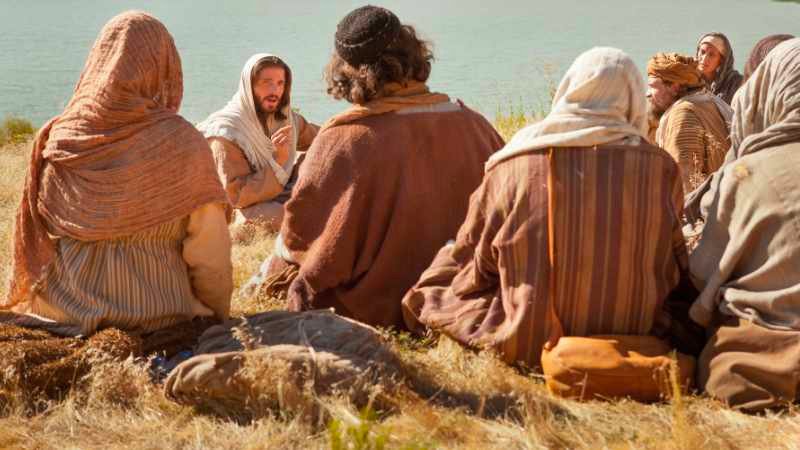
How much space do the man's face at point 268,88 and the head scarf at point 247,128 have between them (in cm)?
5

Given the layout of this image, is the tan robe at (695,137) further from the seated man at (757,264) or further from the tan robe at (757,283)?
the tan robe at (757,283)

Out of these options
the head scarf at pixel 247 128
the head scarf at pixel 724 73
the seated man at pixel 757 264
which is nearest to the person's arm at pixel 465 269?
the seated man at pixel 757 264

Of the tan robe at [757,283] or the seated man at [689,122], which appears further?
the seated man at [689,122]

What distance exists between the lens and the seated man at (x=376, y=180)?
14.1ft

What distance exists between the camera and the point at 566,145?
3.49 m

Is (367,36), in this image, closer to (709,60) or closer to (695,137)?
(695,137)

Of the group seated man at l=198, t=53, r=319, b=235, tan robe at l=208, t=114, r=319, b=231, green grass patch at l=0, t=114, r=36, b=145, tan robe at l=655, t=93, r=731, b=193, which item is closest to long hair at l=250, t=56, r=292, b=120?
seated man at l=198, t=53, r=319, b=235

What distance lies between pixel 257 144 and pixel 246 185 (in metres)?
0.27

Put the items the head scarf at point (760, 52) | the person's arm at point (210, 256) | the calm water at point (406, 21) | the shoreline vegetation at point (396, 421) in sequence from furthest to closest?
the calm water at point (406, 21)
the head scarf at point (760, 52)
the person's arm at point (210, 256)
the shoreline vegetation at point (396, 421)

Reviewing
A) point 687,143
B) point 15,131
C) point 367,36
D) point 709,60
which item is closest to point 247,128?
point 367,36

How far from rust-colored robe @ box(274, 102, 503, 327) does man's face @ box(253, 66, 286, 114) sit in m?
2.00

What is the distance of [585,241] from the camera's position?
11.4 feet

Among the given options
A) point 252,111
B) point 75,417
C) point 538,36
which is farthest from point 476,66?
point 75,417

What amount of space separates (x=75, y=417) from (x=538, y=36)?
25.6 meters
